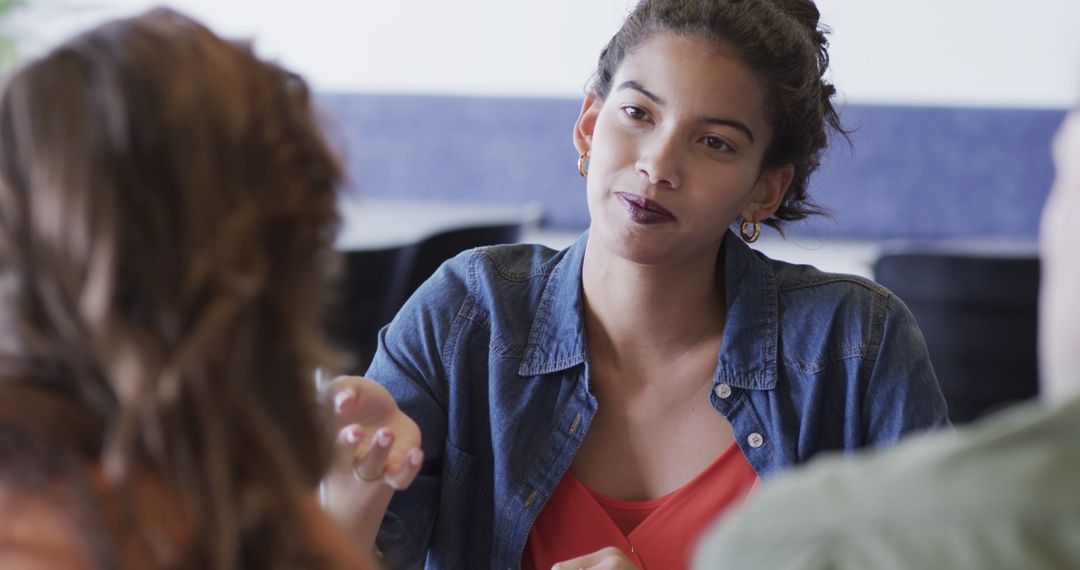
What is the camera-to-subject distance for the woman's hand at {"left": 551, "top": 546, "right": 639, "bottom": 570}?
1319 millimetres

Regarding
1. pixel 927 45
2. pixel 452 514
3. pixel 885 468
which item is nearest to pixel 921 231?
pixel 927 45

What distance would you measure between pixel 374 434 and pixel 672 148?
1.63ft

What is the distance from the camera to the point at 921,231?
154 inches

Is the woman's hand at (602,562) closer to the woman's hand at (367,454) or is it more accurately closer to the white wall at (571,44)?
the woman's hand at (367,454)

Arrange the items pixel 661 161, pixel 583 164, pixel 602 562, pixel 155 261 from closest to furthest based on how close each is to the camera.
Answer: pixel 155 261 → pixel 602 562 → pixel 661 161 → pixel 583 164

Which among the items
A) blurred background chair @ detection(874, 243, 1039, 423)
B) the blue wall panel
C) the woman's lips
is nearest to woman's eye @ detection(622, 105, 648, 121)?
the woman's lips

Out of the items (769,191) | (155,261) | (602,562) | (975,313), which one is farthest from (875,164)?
(155,261)

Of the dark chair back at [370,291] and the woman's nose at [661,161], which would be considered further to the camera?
the dark chair back at [370,291]

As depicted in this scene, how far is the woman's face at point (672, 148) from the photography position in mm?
1467

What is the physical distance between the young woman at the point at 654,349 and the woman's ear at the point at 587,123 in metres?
0.02

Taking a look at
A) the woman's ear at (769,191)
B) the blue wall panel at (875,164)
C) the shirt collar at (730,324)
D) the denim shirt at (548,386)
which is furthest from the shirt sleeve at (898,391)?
the blue wall panel at (875,164)

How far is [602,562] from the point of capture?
1327 mm

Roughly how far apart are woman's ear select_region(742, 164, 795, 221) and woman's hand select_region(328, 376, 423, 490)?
23.3 inches

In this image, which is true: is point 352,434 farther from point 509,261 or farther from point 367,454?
point 509,261
